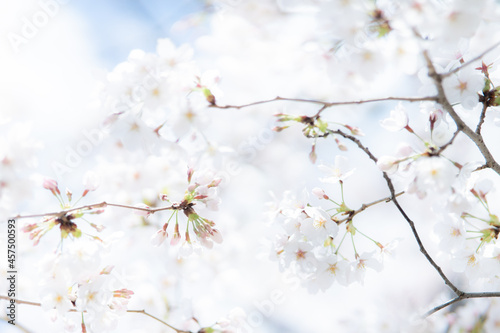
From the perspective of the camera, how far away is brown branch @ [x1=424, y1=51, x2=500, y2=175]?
1114 millimetres

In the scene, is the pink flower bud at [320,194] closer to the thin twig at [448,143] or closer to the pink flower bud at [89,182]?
the thin twig at [448,143]

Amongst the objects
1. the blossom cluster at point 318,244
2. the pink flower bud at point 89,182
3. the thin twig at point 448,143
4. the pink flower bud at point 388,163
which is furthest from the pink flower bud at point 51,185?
the thin twig at point 448,143

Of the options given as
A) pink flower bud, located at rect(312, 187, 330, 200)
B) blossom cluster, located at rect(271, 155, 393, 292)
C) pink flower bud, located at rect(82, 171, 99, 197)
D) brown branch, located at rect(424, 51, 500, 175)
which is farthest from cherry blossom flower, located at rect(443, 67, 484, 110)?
pink flower bud, located at rect(82, 171, 99, 197)

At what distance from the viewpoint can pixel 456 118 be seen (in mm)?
1208

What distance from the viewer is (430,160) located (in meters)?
1.23

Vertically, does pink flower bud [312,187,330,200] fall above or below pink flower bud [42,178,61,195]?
above

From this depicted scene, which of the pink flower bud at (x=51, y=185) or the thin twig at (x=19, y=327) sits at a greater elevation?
the pink flower bud at (x=51, y=185)

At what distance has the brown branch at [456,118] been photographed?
111 cm

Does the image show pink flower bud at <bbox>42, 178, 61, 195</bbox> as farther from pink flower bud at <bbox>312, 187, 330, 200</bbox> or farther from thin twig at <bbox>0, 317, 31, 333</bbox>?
pink flower bud at <bbox>312, 187, 330, 200</bbox>

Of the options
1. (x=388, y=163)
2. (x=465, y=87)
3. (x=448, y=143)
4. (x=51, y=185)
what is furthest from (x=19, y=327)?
(x=465, y=87)

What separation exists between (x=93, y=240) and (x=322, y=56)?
106 centimetres

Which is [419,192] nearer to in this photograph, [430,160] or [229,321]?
[430,160]

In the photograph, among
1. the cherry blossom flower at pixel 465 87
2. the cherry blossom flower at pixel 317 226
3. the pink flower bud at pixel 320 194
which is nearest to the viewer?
the cherry blossom flower at pixel 465 87

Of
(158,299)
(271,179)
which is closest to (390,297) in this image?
(271,179)
